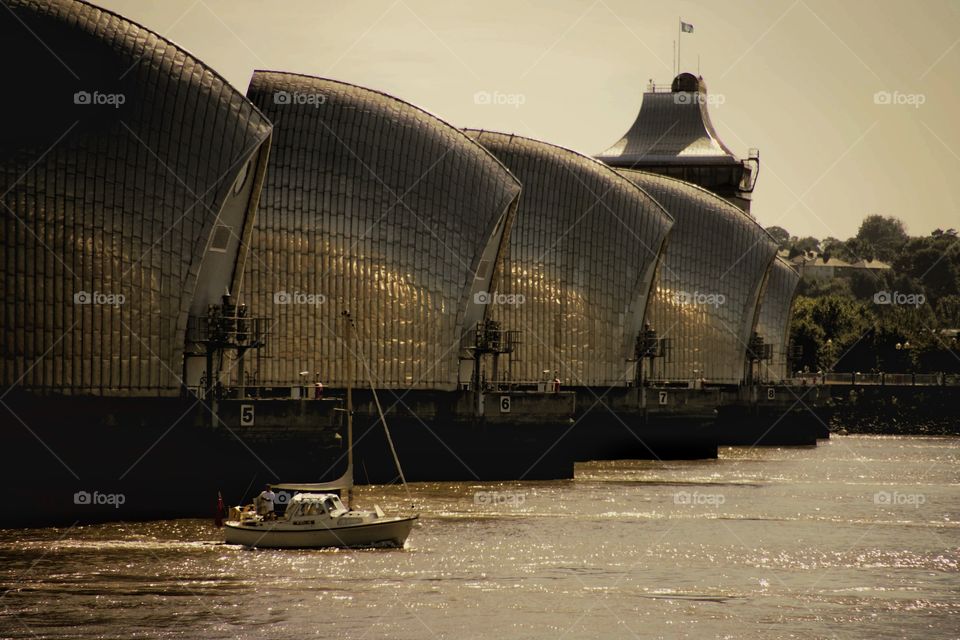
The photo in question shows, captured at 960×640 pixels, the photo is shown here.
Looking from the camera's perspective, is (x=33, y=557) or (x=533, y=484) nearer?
(x=33, y=557)

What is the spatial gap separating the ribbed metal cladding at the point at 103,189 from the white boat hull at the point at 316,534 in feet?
48.7

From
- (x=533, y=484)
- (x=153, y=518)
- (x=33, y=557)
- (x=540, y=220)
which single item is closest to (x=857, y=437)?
(x=540, y=220)

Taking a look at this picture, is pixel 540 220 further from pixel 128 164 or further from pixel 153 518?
pixel 153 518

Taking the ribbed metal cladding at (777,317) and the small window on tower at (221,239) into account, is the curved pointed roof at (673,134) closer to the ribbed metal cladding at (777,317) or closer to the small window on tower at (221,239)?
the ribbed metal cladding at (777,317)

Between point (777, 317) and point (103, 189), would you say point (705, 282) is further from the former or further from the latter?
point (103, 189)

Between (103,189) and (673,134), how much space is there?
113155 millimetres

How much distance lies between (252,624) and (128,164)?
3407 centimetres

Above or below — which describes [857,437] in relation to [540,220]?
below

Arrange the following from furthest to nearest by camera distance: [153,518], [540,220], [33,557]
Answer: [540,220]
[153,518]
[33,557]

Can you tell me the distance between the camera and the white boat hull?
194ft

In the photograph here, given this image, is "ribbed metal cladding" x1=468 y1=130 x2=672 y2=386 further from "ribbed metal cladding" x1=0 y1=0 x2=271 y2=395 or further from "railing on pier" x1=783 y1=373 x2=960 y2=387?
"railing on pier" x1=783 y1=373 x2=960 y2=387

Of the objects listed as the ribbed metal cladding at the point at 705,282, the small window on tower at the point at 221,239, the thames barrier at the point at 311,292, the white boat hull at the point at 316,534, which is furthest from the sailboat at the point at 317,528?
the ribbed metal cladding at the point at 705,282

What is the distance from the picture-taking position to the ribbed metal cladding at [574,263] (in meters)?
111

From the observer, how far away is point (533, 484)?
276 feet
